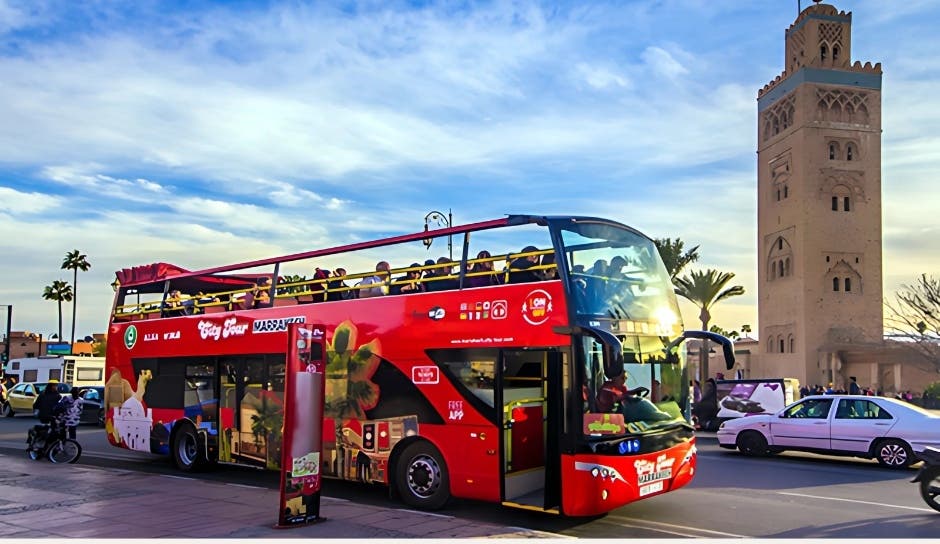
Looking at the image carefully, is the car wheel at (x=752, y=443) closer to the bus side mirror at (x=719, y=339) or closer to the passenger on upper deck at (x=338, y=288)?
the bus side mirror at (x=719, y=339)

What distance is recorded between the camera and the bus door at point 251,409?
13203 mm

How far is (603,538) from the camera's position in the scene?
9.03 metres

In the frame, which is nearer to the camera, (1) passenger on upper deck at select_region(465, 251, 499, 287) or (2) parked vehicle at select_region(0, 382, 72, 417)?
(1) passenger on upper deck at select_region(465, 251, 499, 287)

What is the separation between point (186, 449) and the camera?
15.1 m

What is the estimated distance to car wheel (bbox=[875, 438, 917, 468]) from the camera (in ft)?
52.5

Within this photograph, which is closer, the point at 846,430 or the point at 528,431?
the point at 528,431

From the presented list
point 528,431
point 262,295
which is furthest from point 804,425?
point 262,295

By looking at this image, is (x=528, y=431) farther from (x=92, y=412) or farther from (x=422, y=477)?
(x=92, y=412)

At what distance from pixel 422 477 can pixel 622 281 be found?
3730mm

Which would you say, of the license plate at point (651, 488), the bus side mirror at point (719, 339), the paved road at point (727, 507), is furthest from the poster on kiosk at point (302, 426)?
the bus side mirror at point (719, 339)

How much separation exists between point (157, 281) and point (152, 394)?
225 cm

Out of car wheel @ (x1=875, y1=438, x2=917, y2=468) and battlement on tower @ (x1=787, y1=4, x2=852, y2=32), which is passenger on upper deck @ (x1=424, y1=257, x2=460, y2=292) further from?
battlement on tower @ (x1=787, y1=4, x2=852, y2=32)

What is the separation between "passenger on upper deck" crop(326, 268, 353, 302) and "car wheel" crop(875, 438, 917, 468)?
37.1 feet

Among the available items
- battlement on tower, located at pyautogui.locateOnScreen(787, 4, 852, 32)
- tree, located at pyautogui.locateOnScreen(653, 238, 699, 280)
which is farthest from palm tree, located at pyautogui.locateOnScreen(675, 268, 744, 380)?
battlement on tower, located at pyautogui.locateOnScreen(787, 4, 852, 32)
